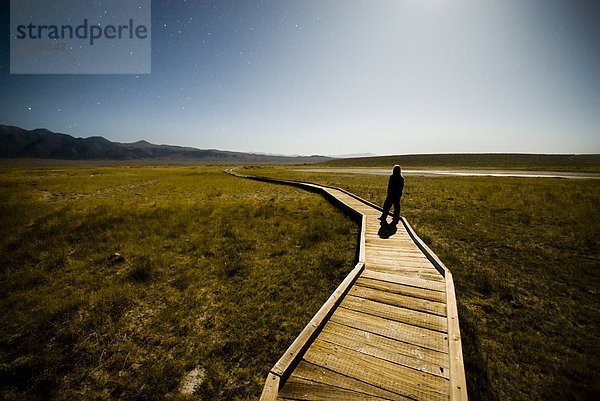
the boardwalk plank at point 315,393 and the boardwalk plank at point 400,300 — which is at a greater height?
the boardwalk plank at point 400,300

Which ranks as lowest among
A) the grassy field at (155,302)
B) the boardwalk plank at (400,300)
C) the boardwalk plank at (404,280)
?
the grassy field at (155,302)

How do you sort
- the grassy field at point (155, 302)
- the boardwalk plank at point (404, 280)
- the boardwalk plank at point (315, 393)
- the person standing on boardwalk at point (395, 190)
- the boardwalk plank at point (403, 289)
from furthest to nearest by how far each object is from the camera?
the person standing on boardwalk at point (395, 190) → the boardwalk plank at point (404, 280) → the boardwalk plank at point (403, 289) → the grassy field at point (155, 302) → the boardwalk plank at point (315, 393)

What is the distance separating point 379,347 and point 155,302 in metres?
5.11

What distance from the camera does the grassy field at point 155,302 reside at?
3.84 metres

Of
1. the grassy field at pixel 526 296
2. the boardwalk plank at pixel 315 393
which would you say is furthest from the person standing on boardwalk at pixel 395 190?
the boardwalk plank at pixel 315 393

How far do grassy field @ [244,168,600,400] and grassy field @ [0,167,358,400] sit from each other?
9.76 feet

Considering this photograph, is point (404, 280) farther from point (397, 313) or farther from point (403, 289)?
point (397, 313)

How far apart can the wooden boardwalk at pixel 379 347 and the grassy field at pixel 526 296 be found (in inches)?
36.3

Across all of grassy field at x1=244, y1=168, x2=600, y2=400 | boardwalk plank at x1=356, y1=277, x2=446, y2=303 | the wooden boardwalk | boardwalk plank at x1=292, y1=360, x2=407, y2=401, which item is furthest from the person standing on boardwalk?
boardwalk plank at x1=292, y1=360, x2=407, y2=401

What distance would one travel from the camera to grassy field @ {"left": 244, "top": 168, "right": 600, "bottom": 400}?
3.57m

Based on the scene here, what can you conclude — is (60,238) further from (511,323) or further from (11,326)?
(511,323)

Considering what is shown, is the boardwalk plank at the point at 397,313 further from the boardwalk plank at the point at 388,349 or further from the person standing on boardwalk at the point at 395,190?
the person standing on boardwalk at the point at 395,190

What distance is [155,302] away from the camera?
5.74 meters

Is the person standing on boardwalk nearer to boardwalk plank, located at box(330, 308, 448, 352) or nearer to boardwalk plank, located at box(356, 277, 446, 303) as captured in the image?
boardwalk plank, located at box(356, 277, 446, 303)
